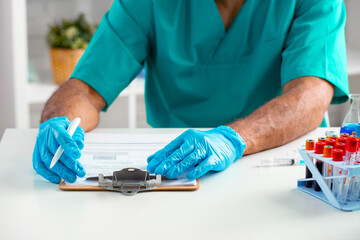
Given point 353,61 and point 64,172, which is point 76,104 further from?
point 353,61

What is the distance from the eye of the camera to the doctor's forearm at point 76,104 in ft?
4.03

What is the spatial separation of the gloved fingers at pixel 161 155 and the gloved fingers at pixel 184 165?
1.5 inches

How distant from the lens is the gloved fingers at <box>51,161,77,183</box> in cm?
85

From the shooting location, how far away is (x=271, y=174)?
3.02 ft

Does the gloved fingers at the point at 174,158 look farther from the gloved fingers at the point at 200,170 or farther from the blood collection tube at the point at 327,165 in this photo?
the blood collection tube at the point at 327,165

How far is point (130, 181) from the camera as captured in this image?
2.71 feet

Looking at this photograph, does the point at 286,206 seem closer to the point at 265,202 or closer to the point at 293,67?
the point at 265,202

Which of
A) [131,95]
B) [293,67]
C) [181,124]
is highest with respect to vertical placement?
[293,67]

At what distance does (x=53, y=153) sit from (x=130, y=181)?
0.62 ft

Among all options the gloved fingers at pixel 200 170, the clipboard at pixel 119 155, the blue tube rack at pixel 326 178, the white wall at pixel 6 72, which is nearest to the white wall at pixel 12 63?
the white wall at pixel 6 72

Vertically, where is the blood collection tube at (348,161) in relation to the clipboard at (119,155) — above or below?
above

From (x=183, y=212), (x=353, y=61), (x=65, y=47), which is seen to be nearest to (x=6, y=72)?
(x=65, y=47)

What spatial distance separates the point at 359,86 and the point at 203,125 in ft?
5.14

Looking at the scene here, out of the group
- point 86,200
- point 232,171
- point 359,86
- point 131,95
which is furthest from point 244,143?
point 359,86
